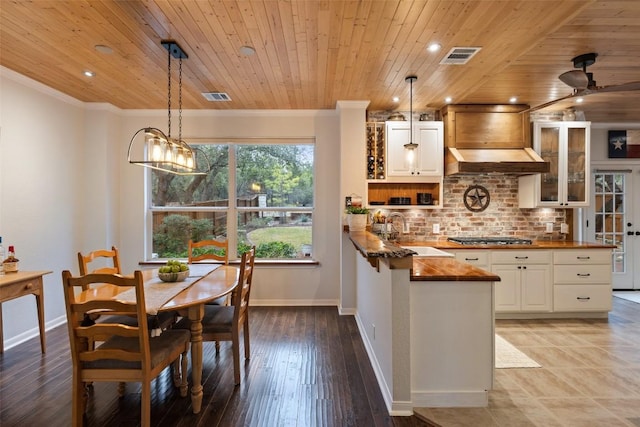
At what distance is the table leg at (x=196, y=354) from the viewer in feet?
7.52

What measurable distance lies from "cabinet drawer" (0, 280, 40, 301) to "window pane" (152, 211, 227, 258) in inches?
68.2

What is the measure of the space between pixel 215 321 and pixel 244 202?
2.45 meters

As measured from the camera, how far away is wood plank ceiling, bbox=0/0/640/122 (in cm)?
231

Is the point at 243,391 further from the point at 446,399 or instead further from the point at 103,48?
the point at 103,48

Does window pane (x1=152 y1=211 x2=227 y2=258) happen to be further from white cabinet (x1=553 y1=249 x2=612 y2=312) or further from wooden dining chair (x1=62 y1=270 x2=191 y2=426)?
white cabinet (x1=553 y1=249 x2=612 y2=312)

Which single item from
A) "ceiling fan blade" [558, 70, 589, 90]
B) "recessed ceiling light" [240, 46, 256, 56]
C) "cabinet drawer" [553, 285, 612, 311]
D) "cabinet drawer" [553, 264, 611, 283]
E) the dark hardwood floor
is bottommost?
the dark hardwood floor

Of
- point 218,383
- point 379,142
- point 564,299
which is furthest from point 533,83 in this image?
point 218,383

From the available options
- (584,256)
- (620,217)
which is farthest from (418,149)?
(620,217)

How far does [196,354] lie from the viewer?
92.9 inches

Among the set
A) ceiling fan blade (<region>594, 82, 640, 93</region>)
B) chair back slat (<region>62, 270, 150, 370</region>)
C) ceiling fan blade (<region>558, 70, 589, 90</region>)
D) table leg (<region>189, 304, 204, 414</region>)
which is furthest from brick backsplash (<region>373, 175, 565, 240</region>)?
chair back slat (<region>62, 270, 150, 370</region>)

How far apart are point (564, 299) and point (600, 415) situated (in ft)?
7.12

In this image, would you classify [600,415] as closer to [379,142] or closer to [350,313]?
[350,313]

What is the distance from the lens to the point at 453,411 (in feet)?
7.45

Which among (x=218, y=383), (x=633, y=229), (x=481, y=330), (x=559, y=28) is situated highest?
(x=559, y=28)
